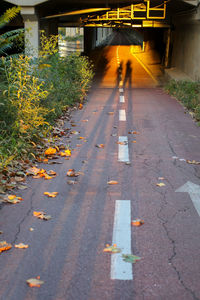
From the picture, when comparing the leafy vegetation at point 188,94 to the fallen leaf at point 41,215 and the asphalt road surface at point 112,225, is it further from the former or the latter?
the fallen leaf at point 41,215

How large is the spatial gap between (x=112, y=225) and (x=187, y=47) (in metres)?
20.3

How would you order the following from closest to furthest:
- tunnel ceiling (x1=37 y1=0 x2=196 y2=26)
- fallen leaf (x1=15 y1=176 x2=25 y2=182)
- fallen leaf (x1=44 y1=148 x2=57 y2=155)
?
1. fallen leaf (x1=15 y1=176 x2=25 y2=182)
2. fallen leaf (x1=44 y1=148 x2=57 y2=155)
3. tunnel ceiling (x1=37 y1=0 x2=196 y2=26)

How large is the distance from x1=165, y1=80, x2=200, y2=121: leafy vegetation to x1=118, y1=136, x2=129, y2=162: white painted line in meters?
3.50

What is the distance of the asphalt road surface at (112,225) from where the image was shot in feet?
11.9

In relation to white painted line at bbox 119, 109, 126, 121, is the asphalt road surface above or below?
above

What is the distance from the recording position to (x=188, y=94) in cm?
1622

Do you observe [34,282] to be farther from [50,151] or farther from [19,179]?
[50,151]

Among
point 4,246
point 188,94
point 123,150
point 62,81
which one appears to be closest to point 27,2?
point 62,81

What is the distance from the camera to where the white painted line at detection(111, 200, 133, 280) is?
3796 mm

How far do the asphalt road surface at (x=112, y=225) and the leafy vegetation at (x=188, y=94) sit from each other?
4301 mm

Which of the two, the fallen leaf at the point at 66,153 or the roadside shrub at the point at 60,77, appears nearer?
the fallen leaf at the point at 66,153

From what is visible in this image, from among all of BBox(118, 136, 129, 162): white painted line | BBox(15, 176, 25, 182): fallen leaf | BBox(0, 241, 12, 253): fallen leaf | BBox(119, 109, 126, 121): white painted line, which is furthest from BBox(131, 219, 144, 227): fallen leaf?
BBox(119, 109, 126, 121): white painted line

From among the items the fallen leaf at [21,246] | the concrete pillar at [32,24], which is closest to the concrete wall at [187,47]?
the concrete pillar at [32,24]

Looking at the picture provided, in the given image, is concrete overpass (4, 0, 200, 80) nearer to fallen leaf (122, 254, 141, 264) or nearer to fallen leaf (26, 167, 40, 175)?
fallen leaf (26, 167, 40, 175)
